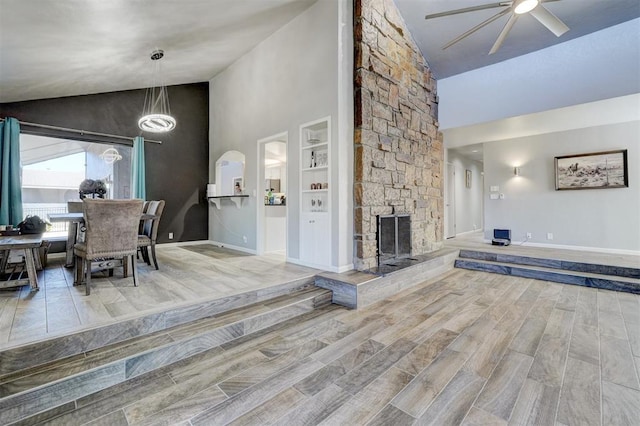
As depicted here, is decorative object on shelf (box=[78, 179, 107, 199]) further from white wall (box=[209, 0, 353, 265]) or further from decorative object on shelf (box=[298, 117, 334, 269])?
decorative object on shelf (box=[298, 117, 334, 269])

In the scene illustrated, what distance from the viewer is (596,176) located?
5.68 m

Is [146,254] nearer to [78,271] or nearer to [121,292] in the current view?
[78,271]

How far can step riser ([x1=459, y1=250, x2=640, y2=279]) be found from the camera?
4.11 metres

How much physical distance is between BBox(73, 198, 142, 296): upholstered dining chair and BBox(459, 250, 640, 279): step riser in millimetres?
5570

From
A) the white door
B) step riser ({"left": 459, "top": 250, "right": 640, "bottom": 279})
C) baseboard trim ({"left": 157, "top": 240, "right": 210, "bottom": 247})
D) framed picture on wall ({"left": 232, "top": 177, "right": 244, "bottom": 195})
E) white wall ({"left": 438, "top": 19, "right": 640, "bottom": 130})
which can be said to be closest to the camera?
step riser ({"left": 459, "top": 250, "right": 640, "bottom": 279})

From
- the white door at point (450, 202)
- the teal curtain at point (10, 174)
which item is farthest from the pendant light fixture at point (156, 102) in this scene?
the white door at point (450, 202)

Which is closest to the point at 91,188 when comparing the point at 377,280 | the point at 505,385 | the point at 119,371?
the point at 119,371

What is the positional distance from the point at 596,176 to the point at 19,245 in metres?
9.03

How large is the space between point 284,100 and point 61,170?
4.37m

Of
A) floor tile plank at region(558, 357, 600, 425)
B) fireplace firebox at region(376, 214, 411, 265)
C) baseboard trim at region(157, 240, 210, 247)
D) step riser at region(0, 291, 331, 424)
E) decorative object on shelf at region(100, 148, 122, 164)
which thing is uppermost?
decorative object on shelf at region(100, 148, 122, 164)

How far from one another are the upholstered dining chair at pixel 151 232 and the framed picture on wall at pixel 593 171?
786 cm

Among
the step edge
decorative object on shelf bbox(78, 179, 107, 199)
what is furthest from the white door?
decorative object on shelf bbox(78, 179, 107, 199)

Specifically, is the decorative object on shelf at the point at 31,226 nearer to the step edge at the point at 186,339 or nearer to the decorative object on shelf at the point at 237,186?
the step edge at the point at 186,339

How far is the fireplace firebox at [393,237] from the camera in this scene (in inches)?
165
